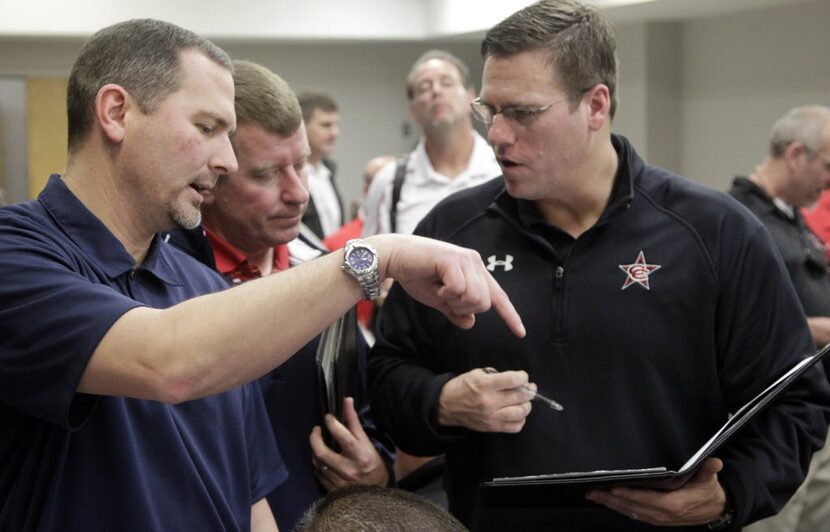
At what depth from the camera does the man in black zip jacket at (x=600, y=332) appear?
1.97m

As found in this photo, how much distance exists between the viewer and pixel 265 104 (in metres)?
2.12

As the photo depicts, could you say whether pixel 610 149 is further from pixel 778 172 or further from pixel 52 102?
pixel 52 102

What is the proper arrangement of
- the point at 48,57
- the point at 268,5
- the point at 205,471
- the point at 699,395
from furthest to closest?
1. the point at 48,57
2. the point at 268,5
3. the point at 699,395
4. the point at 205,471

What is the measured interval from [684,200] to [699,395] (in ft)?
1.31

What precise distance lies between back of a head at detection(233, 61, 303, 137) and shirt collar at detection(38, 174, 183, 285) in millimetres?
572

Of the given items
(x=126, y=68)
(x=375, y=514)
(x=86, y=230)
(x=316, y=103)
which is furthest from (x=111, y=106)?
(x=316, y=103)

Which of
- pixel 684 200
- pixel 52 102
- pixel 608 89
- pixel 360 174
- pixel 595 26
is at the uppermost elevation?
pixel 595 26

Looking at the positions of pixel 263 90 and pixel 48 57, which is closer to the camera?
pixel 263 90

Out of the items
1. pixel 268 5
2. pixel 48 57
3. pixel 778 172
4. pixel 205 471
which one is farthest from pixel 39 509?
pixel 48 57

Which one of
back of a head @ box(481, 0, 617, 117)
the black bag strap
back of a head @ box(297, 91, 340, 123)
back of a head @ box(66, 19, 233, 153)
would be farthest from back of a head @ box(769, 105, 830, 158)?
back of a head @ box(66, 19, 233, 153)

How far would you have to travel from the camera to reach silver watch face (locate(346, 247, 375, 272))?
4.74ft

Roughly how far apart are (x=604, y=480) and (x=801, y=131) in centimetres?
335

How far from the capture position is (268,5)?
10.1m

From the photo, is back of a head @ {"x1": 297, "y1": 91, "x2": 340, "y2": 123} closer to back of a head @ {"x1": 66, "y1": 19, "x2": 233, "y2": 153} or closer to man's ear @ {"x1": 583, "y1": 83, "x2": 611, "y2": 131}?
man's ear @ {"x1": 583, "y1": 83, "x2": 611, "y2": 131}
